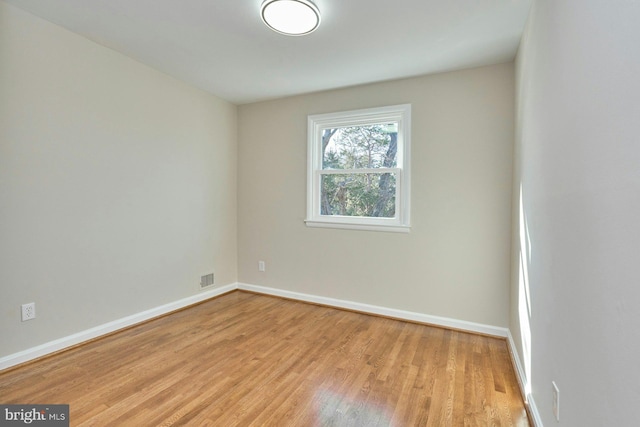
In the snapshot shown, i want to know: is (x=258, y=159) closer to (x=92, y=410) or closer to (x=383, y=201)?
(x=383, y=201)

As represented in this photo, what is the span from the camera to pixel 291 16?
2.05m

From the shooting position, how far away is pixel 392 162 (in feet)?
10.8

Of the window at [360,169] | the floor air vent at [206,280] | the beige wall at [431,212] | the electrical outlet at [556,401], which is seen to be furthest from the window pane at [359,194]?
the electrical outlet at [556,401]

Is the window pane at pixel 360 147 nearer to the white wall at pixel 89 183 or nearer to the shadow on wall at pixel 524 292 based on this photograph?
the shadow on wall at pixel 524 292

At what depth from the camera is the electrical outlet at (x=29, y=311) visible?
2193 mm

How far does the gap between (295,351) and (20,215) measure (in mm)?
2244

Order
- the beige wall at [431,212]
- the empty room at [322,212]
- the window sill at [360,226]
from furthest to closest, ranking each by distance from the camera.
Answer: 1. the window sill at [360,226]
2. the beige wall at [431,212]
3. the empty room at [322,212]

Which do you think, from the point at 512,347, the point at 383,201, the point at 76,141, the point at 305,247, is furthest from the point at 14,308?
the point at 512,347

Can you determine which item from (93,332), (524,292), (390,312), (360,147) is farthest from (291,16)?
(93,332)

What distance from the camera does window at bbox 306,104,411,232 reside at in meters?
3.20

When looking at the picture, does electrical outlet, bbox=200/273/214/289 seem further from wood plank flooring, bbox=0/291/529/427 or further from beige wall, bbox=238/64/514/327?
beige wall, bbox=238/64/514/327

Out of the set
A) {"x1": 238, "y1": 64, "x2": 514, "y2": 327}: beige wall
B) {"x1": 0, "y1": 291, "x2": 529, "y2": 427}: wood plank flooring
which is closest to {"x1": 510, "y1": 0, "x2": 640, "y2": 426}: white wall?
{"x1": 0, "y1": 291, "x2": 529, "y2": 427}: wood plank flooring

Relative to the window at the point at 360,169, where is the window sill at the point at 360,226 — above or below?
below

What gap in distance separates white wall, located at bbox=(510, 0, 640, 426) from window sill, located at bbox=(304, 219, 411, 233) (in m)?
1.49
